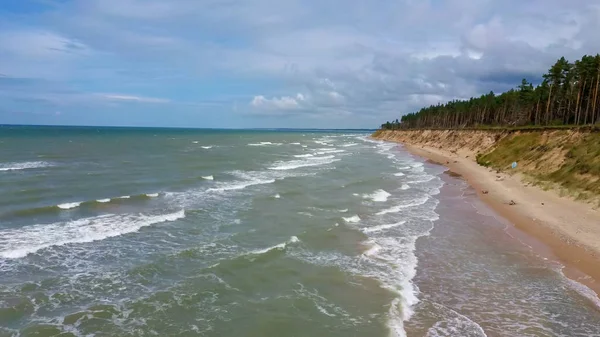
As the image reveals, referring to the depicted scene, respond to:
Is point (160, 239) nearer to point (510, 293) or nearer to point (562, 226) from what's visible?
point (510, 293)

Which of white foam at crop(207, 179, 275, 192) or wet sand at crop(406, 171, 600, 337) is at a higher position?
wet sand at crop(406, 171, 600, 337)

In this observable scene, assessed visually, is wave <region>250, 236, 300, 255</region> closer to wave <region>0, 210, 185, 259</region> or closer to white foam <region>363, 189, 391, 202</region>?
wave <region>0, 210, 185, 259</region>

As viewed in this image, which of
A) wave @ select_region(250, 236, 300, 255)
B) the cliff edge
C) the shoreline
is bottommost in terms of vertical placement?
wave @ select_region(250, 236, 300, 255)

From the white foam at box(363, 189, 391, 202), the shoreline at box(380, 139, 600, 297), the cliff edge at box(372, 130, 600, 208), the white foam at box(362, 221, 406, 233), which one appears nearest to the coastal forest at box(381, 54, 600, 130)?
the cliff edge at box(372, 130, 600, 208)

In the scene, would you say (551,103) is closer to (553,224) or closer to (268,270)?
(553,224)

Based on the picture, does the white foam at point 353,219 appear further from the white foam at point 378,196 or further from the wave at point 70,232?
the wave at point 70,232

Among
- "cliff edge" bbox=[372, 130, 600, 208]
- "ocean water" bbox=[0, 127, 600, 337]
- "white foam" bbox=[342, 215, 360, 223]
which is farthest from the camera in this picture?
"cliff edge" bbox=[372, 130, 600, 208]
